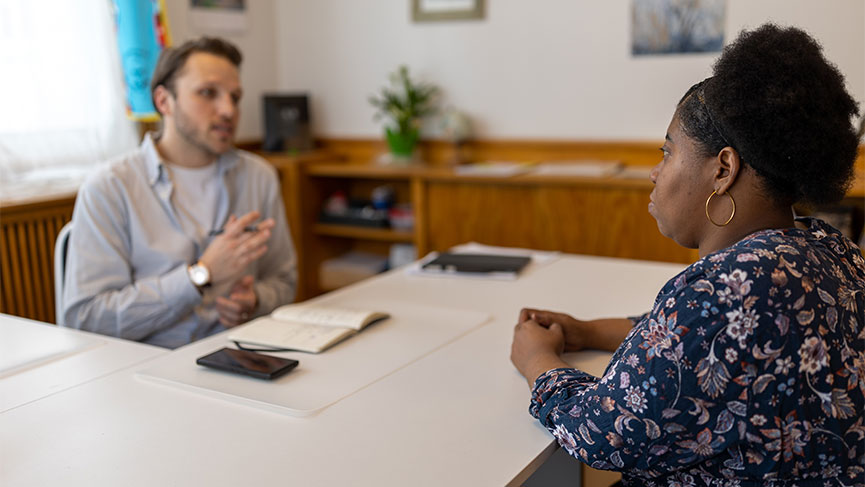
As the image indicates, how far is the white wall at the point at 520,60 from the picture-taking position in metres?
3.18

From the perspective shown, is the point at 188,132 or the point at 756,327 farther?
the point at 188,132

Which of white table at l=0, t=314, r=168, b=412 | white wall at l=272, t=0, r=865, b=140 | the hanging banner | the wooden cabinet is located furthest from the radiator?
white wall at l=272, t=0, r=865, b=140

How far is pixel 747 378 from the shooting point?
3.04ft

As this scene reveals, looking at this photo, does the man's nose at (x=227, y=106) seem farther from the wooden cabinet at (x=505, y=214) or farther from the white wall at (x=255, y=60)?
the white wall at (x=255, y=60)

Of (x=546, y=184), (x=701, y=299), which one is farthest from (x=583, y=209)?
(x=701, y=299)

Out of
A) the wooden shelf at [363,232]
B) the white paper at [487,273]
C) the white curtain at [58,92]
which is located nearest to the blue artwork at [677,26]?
the wooden shelf at [363,232]

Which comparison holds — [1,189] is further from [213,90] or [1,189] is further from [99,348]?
[99,348]

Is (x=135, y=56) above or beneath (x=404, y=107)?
above

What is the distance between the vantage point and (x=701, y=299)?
0.95m

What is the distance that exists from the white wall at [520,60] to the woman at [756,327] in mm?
2363

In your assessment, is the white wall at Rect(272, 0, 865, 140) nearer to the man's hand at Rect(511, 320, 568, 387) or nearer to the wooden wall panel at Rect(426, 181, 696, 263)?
the wooden wall panel at Rect(426, 181, 696, 263)

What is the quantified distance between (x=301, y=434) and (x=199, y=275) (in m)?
0.90

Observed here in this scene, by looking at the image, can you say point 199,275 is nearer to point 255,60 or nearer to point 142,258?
point 142,258

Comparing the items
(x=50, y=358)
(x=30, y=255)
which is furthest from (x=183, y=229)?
(x=30, y=255)
